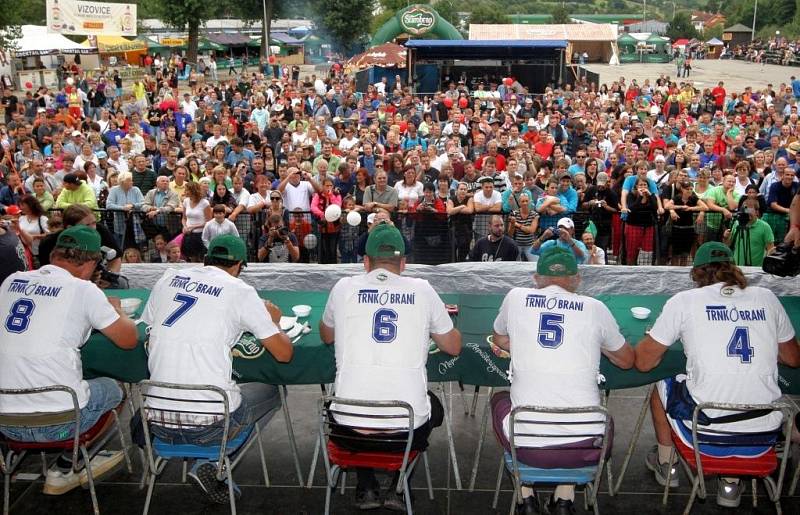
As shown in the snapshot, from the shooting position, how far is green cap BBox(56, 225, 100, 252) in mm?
4566

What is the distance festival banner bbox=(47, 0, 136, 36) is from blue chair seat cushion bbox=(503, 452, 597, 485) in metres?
36.6

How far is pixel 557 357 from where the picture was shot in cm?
402

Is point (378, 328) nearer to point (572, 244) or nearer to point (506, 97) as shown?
point (572, 244)

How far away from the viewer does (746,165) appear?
1116 centimetres

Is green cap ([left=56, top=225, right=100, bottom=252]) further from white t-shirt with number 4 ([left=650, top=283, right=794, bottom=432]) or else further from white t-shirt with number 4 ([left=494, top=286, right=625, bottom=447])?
white t-shirt with number 4 ([left=650, top=283, right=794, bottom=432])

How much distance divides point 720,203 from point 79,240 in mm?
8849

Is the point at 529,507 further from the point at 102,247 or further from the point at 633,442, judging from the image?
the point at 102,247

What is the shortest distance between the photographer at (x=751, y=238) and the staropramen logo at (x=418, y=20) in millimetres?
29576

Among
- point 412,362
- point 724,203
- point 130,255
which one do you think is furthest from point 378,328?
point 724,203

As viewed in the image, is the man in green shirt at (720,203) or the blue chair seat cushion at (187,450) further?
the man in green shirt at (720,203)

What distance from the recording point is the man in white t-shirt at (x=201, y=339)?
4223 mm

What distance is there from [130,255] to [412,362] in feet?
18.6

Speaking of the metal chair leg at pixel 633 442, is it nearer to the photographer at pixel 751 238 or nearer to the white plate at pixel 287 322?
the white plate at pixel 287 322

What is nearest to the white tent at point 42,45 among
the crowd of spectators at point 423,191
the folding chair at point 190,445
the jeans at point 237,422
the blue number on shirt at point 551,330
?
the crowd of spectators at point 423,191
